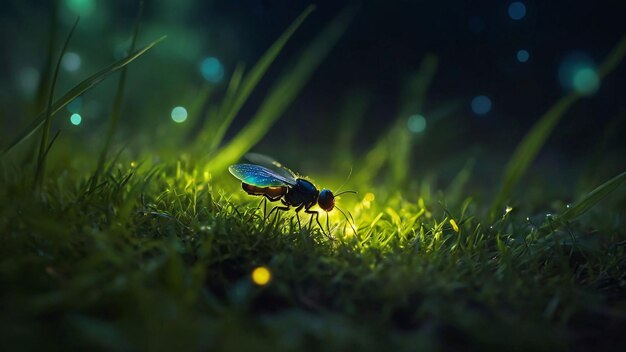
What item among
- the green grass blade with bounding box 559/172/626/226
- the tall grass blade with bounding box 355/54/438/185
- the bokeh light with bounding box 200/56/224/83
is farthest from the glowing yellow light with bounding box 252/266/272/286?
the bokeh light with bounding box 200/56/224/83

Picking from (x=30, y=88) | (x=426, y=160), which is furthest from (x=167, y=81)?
(x=426, y=160)

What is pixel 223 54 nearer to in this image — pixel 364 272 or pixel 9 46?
pixel 9 46

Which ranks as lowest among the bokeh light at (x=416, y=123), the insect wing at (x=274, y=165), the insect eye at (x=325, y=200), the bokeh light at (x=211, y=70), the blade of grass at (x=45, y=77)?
the insect eye at (x=325, y=200)

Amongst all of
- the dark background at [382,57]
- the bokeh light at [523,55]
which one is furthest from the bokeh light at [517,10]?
the bokeh light at [523,55]

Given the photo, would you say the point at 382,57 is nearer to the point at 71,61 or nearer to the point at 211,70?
the point at 211,70

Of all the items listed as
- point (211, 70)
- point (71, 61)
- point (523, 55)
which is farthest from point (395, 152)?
point (71, 61)

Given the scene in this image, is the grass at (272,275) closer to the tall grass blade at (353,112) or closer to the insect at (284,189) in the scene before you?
the insect at (284,189)

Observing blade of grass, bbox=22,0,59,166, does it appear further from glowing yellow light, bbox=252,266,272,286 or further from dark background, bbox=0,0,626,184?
dark background, bbox=0,0,626,184
